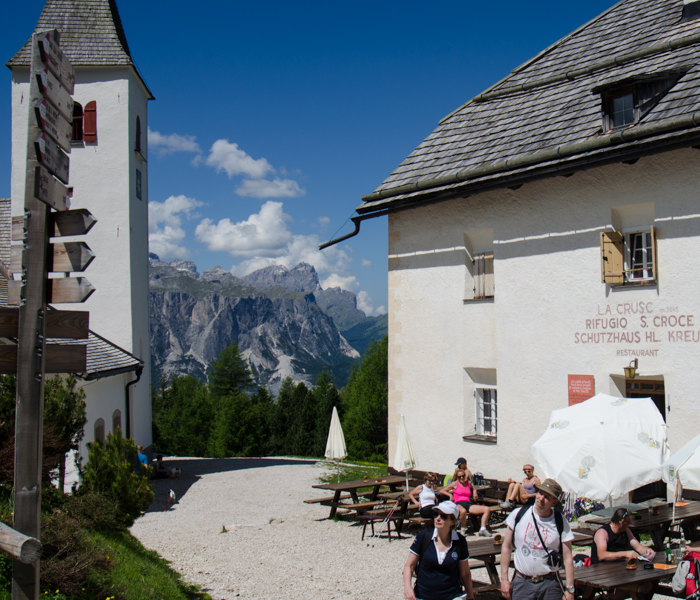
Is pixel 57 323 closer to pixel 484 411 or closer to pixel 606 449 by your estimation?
pixel 606 449

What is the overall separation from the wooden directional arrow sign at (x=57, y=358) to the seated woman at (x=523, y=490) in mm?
7909

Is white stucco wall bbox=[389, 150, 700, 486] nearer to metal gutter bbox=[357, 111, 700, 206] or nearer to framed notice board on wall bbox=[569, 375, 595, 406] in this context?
framed notice board on wall bbox=[569, 375, 595, 406]

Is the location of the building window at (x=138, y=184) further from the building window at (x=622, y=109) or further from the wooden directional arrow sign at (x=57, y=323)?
the wooden directional arrow sign at (x=57, y=323)

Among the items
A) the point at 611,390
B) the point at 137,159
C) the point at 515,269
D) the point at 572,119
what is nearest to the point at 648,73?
the point at 572,119

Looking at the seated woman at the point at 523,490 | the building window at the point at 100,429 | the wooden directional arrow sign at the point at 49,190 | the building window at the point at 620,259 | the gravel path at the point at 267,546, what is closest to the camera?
the wooden directional arrow sign at the point at 49,190

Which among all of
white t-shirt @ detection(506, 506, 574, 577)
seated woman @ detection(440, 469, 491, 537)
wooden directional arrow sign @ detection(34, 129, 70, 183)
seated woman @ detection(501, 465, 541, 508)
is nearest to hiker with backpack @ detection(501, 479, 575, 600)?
white t-shirt @ detection(506, 506, 574, 577)

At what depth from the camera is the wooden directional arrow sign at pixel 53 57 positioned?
4078 mm

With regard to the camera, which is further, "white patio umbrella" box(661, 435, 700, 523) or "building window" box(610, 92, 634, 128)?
"building window" box(610, 92, 634, 128)

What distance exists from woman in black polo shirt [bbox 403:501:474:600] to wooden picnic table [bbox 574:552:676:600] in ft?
5.74

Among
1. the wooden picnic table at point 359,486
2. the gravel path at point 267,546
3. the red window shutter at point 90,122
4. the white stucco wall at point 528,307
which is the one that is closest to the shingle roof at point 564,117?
the white stucco wall at point 528,307

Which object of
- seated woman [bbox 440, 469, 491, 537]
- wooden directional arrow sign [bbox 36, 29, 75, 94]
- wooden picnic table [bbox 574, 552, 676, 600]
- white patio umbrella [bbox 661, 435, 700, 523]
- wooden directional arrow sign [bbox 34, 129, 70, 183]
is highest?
wooden directional arrow sign [bbox 36, 29, 75, 94]

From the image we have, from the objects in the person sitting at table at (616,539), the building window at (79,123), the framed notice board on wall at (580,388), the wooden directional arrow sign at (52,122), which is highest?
the building window at (79,123)

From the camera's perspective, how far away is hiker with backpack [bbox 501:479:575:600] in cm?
536

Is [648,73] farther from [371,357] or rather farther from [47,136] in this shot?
[371,357]
